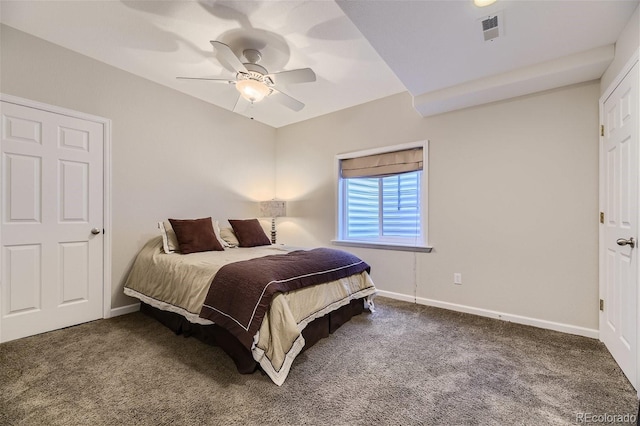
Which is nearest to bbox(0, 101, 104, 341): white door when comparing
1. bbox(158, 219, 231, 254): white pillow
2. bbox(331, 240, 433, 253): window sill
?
bbox(158, 219, 231, 254): white pillow

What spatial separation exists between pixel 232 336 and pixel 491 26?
2.83 metres

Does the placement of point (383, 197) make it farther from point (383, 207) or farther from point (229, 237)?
point (229, 237)

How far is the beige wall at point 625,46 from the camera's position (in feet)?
5.64

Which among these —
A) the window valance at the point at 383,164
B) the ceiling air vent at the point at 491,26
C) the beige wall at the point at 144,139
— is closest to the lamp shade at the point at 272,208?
the beige wall at the point at 144,139

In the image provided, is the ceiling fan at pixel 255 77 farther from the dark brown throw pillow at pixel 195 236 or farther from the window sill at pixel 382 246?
the window sill at pixel 382 246

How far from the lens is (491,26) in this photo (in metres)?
1.90

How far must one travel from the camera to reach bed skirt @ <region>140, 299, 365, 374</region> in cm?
189

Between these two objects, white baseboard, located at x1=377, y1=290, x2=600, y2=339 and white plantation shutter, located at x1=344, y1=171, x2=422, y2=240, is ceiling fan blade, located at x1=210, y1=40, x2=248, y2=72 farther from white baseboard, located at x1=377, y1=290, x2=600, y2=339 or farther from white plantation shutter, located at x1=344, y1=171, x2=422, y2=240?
white baseboard, located at x1=377, y1=290, x2=600, y2=339

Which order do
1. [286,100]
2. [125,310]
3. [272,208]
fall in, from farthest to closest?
1. [272,208]
2. [125,310]
3. [286,100]

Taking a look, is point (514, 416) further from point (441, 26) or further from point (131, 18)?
point (131, 18)

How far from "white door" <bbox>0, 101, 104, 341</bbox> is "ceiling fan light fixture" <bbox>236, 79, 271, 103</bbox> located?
163cm

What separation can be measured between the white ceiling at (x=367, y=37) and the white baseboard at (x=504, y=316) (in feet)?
7.14

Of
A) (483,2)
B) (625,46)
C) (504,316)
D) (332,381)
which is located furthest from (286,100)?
(504,316)

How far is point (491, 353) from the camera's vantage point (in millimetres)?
2131
